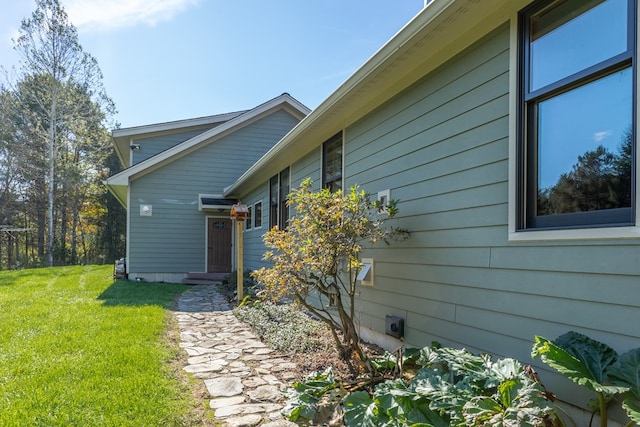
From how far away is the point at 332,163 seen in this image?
5887 mm

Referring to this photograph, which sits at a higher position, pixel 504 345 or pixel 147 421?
pixel 504 345

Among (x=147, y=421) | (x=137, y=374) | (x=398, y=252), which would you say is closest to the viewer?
(x=147, y=421)

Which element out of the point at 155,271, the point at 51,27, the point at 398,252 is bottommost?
the point at 155,271

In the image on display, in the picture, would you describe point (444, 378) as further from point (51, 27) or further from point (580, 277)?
point (51, 27)

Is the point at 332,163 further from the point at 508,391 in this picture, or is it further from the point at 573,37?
the point at 508,391

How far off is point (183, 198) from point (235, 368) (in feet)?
29.9

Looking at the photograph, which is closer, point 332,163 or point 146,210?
point 332,163

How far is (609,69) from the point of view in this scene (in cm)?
208

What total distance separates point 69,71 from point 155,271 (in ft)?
37.5

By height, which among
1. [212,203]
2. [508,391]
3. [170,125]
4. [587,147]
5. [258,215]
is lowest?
[508,391]

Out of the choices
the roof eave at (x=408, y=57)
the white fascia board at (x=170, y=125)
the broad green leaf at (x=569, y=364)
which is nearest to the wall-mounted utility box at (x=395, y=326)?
the broad green leaf at (x=569, y=364)

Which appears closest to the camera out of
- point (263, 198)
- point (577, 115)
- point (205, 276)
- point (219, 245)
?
point (577, 115)

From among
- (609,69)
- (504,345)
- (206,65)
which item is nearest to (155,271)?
(206,65)

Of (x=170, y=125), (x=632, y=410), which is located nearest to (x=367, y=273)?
(x=632, y=410)
